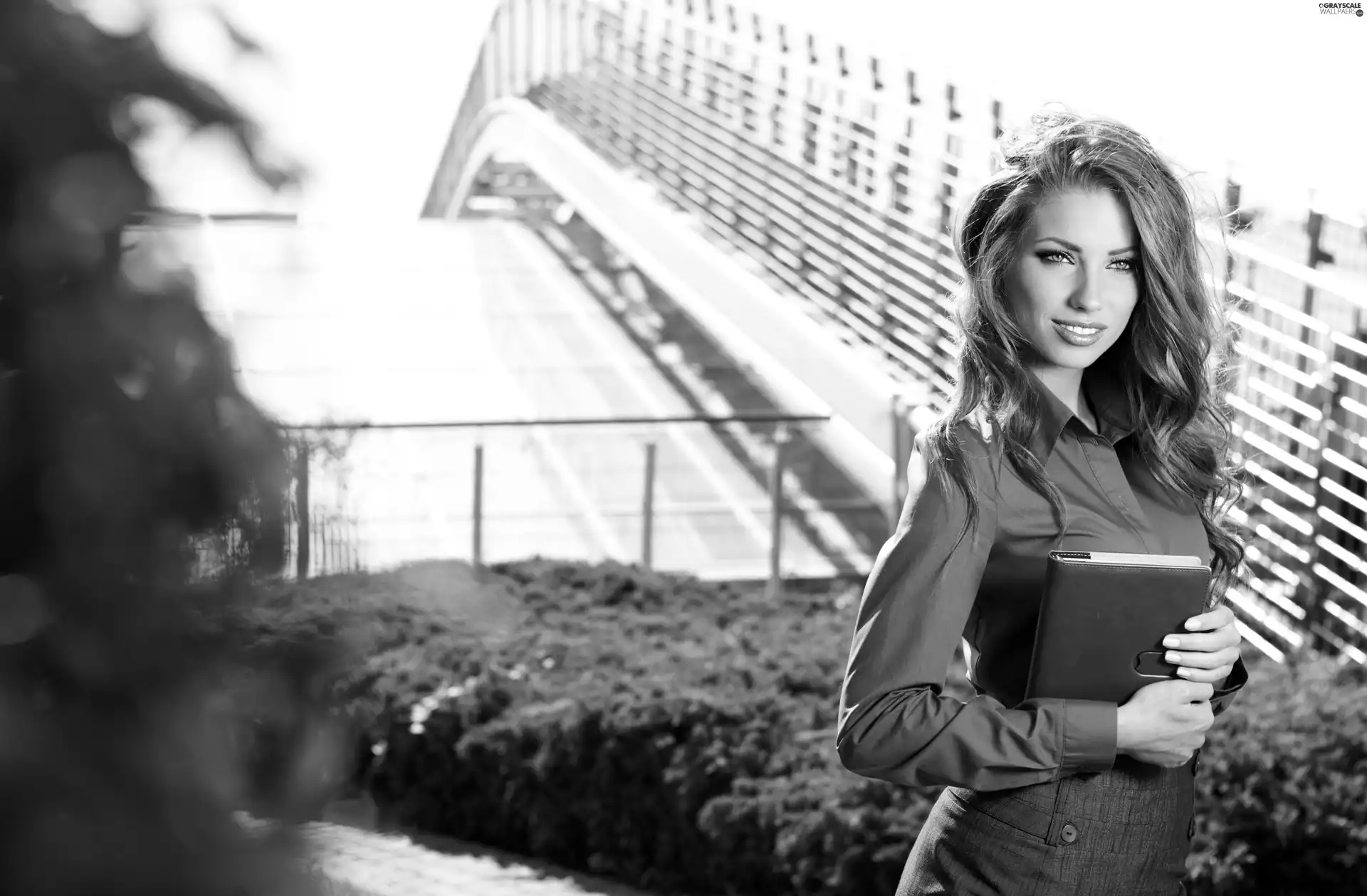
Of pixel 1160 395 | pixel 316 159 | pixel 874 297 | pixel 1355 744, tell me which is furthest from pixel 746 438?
pixel 316 159

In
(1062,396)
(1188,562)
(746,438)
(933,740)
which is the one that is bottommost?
(746,438)

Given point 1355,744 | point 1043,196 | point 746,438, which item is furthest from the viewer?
point 746,438

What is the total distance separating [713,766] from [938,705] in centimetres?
341

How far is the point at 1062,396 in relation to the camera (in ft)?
6.13

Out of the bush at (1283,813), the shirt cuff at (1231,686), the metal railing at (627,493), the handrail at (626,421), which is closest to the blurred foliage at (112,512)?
the shirt cuff at (1231,686)

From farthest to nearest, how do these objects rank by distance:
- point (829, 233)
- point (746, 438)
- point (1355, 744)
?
point (829, 233)
point (746, 438)
point (1355, 744)

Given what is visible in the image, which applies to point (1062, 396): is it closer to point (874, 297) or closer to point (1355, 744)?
point (1355, 744)

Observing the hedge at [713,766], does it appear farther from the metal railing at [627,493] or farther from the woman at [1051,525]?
the metal railing at [627,493]

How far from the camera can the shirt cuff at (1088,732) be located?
165cm

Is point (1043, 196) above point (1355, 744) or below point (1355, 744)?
above

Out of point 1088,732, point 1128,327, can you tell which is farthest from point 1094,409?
point 1088,732

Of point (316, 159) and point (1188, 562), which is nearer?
point (316, 159)

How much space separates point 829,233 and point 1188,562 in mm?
9329

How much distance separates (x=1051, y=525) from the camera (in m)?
1.75
